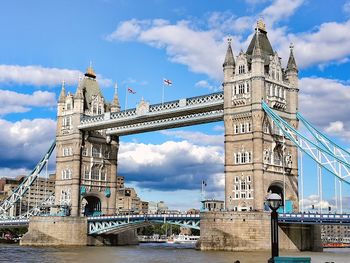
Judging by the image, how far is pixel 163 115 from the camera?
2899 inches

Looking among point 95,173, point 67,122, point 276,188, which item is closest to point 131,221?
point 95,173

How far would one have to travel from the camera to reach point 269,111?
208 feet

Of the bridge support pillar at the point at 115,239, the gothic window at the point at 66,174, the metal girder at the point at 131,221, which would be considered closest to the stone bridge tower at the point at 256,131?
the metal girder at the point at 131,221

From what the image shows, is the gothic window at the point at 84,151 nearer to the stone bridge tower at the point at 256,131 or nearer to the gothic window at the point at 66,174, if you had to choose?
the gothic window at the point at 66,174

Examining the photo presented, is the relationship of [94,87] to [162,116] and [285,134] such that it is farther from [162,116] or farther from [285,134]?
[285,134]

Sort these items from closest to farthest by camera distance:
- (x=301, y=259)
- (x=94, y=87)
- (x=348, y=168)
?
1. (x=301, y=259)
2. (x=348, y=168)
3. (x=94, y=87)

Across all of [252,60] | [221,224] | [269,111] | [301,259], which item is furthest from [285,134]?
[301,259]

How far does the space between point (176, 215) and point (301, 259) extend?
1846 inches

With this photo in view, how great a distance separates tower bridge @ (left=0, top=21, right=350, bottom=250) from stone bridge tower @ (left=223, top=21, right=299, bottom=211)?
110 mm

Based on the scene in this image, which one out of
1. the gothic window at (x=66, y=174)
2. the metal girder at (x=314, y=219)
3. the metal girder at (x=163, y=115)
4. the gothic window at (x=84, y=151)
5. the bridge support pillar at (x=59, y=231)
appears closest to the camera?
the metal girder at (x=314, y=219)

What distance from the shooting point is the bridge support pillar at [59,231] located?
7800cm

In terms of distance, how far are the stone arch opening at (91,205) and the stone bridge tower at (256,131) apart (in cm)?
2831

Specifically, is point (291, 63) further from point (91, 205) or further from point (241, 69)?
point (91, 205)

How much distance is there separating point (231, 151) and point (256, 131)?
13.1 feet
